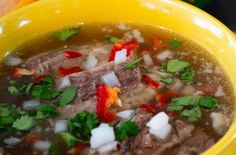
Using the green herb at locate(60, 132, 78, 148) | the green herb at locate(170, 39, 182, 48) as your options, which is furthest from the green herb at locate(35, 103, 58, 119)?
the green herb at locate(170, 39, 182, 48)

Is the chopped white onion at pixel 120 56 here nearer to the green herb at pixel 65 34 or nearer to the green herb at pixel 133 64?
the green herb at pixel 133 64

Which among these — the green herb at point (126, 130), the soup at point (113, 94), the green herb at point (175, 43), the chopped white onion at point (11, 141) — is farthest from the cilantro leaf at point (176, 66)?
the chopped white onion at point (11, 141)

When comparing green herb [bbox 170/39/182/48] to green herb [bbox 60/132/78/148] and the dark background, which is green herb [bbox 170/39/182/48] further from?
green herb [bbox 60/132/78/148]

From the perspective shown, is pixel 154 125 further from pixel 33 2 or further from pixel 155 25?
pixel 33 2

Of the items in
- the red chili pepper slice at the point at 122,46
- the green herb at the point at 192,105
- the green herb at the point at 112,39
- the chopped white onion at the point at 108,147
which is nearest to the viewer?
the chopped white onion at the point at 108,147

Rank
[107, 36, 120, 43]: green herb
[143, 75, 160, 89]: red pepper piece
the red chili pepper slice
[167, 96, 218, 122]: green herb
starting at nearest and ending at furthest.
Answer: [167, 96, 218, 122]: green herb
[143, 75, 160, 89]: red pepper piece
the red chili pepper slice
[107, 36, 120, 43]: green herb

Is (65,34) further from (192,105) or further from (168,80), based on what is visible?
(192,105)
